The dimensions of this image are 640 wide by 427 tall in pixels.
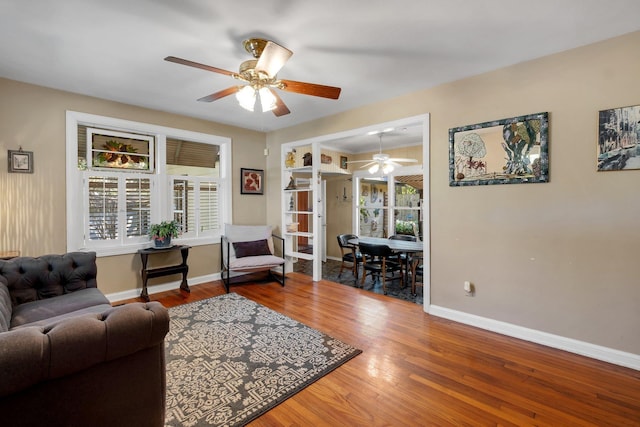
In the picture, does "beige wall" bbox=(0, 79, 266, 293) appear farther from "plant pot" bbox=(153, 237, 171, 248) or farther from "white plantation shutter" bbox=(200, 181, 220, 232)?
"white plantation shutter" bbox=(200, 181, 220, 232)

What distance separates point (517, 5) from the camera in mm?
1959

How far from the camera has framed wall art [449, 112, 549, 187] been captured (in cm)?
267

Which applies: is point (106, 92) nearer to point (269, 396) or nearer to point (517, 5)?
point (269, 396)

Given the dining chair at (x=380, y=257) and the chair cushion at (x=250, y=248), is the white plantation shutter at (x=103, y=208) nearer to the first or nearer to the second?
the chair cushion at (x=250, y=248)

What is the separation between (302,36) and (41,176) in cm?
334

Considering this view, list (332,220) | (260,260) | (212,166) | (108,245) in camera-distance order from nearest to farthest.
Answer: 1. (108,245)
2. (260,260)
3. (212,166)
4. (332,220)

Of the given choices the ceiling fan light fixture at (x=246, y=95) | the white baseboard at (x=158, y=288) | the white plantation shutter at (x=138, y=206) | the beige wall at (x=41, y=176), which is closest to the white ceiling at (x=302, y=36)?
the beige wall at (x=41, y=176)

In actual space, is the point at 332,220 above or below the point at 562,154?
below

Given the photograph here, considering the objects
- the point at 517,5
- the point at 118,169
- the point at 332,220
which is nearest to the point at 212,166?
the point at 118,169

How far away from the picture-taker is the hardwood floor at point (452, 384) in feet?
5.80

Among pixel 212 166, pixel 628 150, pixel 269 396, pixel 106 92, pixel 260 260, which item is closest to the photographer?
pixel 269 396

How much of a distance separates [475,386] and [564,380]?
2.29ft

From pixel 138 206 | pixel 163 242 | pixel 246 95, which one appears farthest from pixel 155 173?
pixel 246 95

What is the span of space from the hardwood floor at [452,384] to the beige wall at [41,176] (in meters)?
2.79
